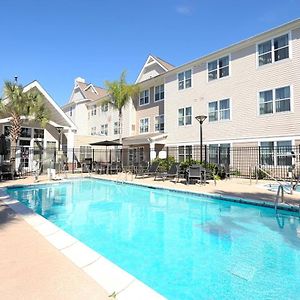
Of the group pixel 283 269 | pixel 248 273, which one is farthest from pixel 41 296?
pixel 283 269

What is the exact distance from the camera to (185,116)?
23.8m

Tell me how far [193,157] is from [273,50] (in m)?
9.87

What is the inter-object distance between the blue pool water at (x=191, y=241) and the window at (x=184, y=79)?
13528mm

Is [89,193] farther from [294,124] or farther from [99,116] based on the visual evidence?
[99,116]

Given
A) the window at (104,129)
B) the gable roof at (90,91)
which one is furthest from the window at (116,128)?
the gable roof at (90,91)

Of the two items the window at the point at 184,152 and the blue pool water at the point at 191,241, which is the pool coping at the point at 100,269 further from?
the window at the point at 184,152

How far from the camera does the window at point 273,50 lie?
17.3 m

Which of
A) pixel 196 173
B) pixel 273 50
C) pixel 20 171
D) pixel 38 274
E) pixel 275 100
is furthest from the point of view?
pixel 20 171

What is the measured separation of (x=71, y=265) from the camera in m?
4.18

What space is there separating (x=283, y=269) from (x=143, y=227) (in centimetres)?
399

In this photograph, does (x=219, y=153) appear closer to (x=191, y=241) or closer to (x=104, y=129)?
(x=191, y=241)

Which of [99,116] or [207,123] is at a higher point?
[99,116]

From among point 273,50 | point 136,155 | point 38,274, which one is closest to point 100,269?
point 38,274

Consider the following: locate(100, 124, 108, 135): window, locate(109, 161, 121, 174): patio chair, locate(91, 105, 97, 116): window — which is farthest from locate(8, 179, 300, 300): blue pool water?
locate(91, 105, 97, 116): window
